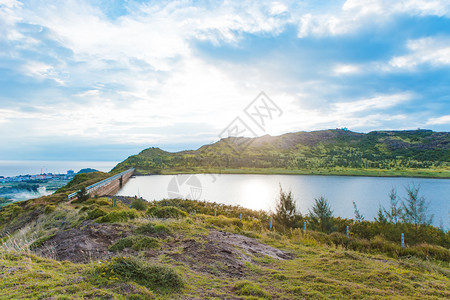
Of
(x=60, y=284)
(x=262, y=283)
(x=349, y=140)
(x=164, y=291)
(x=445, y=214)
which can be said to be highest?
(x=349, y=140)

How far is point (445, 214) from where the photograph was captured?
2708 cm

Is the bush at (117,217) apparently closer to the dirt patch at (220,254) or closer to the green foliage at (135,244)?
the green foliage at (135,244)

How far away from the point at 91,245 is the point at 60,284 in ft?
12.5

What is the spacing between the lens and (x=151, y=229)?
9.66 meters

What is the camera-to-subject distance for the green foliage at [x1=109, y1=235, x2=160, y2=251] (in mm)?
7633

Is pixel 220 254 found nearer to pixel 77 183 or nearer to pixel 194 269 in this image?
pixel 194 269

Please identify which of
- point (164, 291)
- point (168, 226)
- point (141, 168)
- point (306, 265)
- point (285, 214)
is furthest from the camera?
point (141, 168)

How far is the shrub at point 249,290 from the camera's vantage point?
5.02 m

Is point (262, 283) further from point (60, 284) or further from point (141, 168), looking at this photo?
point (141, 168)

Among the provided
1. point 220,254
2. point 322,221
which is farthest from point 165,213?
point 322,221

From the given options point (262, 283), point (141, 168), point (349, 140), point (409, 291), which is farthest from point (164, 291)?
point (349, 140)

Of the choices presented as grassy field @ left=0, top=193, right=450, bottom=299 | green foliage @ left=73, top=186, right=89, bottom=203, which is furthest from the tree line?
green foliage @ left=73, top=186, right=89, bottom=203

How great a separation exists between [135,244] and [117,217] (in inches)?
173

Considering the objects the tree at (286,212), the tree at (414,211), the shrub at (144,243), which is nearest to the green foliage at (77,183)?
the tree at (286,212)
